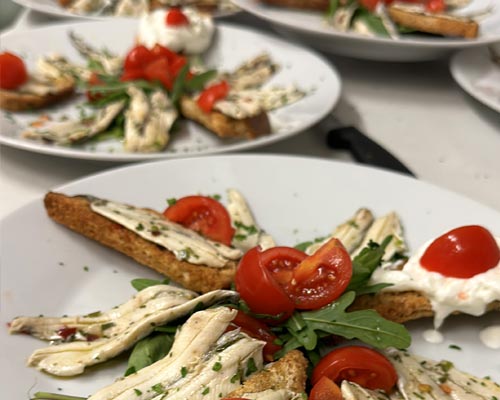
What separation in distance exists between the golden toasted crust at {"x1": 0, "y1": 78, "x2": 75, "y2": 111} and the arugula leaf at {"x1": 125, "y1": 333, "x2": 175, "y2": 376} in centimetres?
139

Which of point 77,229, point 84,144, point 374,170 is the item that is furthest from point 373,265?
point 84,144

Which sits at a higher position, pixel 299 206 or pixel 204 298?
pixel 204 298

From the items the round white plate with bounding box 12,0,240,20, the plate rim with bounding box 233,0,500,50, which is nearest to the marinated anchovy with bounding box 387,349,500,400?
the plate rim with bounding box 233,0,500,50

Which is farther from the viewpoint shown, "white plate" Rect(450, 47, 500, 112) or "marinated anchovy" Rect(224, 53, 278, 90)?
"marinated anchovy" Rect(224, 53, 278, 90)

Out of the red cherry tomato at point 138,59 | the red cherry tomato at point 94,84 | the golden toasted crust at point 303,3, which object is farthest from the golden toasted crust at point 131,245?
the golden toasted crust at point 303,3

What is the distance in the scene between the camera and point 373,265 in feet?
5.26

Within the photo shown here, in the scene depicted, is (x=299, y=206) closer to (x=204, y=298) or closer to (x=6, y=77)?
(x=204, y=298)

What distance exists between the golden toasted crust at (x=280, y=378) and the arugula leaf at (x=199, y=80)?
157cm

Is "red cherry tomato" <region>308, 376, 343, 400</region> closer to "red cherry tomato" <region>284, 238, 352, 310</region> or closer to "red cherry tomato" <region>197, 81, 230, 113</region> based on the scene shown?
"red cherry tomato" <region>284, 238, 352, 310</region>

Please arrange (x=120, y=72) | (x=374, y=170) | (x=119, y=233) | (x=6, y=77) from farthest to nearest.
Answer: (x=120, y=72) → (x=6, y=77) → (x=374, y=170) → (x=119, y=233)

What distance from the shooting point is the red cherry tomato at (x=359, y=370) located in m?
1.40

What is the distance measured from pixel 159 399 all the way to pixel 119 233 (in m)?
0.59

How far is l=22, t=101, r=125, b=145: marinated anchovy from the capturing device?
229 cm

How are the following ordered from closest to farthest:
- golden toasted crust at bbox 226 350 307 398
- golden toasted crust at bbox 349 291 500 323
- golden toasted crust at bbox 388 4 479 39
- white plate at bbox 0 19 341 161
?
golden toasted crust at bbox 226 350 307 398 → golden toasted crust at bbox 349 291 500 323 → white plate at bbox 0 19 341 161 → golden toasted crust at bbox 388 4 479 39
